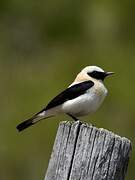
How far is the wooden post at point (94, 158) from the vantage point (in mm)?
5500

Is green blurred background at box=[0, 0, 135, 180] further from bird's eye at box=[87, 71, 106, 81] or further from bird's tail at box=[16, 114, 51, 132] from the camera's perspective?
bird's tail at box=[16, 114, 51, 132]

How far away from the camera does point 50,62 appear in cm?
1775

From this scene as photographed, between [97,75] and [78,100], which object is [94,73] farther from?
[78,100]

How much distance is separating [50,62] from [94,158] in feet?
40.3

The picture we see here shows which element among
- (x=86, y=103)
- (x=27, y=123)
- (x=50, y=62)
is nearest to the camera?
(x=86, y=103)

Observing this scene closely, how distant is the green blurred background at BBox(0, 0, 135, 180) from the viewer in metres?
15.3

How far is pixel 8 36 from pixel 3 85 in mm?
2129

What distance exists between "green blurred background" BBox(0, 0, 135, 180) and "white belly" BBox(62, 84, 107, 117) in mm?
5748

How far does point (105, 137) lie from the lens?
5523 mm

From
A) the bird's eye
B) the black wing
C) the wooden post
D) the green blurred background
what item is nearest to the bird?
the black wing

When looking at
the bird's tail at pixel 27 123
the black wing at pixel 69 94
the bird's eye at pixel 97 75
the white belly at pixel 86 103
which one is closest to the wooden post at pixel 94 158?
the white belly at pixel 86 103

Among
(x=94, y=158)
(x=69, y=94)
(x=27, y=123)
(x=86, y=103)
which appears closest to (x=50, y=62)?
(x=27, y=123)

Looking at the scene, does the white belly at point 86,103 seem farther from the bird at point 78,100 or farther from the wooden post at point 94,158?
the wooden post at point 94,158

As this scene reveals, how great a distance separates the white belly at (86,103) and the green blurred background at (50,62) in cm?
575
